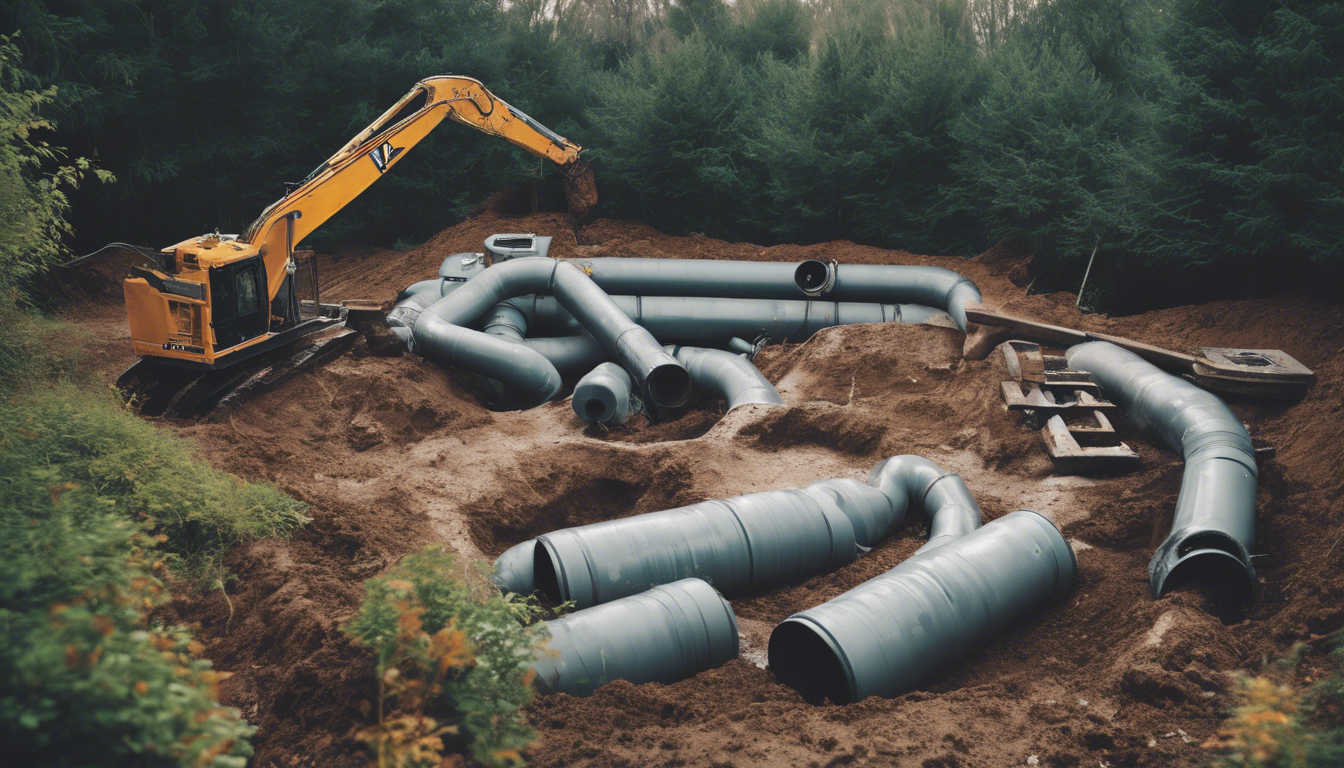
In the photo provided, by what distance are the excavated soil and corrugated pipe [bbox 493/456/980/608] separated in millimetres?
320

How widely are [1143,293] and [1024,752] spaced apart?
1244cm

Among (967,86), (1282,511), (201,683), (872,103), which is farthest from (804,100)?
(201,683)

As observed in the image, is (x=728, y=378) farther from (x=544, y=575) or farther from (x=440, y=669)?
(x=440, y=669)

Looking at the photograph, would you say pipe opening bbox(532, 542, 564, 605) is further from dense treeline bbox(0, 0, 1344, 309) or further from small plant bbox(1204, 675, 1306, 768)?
dense treeline bbox(0, 0, 1344, 309)

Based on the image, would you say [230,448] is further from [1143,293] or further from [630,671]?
[1143,293]

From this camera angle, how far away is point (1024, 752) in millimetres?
4590

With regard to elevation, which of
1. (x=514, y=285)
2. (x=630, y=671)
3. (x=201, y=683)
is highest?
(x=514, y=285)

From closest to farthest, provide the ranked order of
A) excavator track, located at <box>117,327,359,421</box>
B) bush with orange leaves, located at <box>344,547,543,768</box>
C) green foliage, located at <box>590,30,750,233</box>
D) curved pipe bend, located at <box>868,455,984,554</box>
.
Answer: bush with orange leaves, located at <box>344,547,543,768</box>
curved pipe bend, located at <box>868,455,984,554</box>
excavator track, located at <box>117,327,359,421</box>
green foliage, located at <box>590,30,750,233</box>

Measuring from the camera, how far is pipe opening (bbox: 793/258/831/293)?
15102mm

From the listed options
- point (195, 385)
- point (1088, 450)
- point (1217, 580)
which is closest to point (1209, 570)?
point (1217, 580)

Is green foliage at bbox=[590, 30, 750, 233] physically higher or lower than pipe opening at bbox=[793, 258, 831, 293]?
higher

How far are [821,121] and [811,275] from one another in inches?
246

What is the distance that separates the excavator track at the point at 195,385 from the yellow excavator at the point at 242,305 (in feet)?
0.04

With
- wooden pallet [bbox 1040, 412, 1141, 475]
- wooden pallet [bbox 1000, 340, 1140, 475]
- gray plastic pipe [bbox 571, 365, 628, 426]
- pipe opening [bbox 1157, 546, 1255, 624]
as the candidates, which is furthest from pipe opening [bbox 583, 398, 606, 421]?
pipe opening [bbox 1157, 546, 1255, 624]
